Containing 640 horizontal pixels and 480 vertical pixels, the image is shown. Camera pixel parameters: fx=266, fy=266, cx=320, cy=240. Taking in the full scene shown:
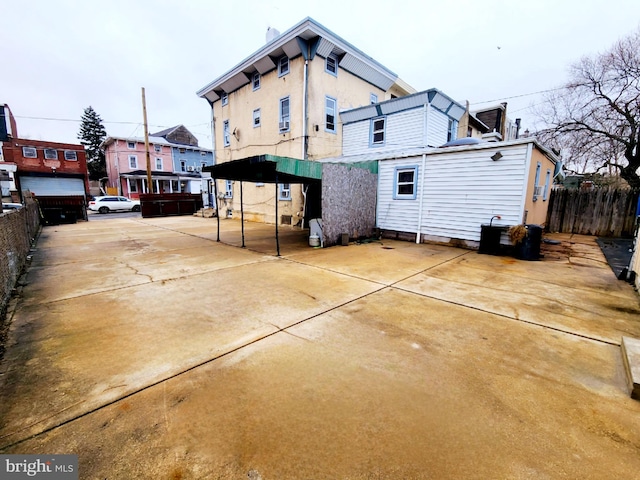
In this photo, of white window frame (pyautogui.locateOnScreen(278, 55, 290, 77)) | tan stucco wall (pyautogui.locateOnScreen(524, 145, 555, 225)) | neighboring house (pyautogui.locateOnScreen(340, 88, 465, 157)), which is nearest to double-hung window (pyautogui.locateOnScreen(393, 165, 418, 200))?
neighboring house (pyautogui.locateOnScreen(340, 88, 465, 157))

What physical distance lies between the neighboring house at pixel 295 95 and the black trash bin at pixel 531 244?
8.69 meters

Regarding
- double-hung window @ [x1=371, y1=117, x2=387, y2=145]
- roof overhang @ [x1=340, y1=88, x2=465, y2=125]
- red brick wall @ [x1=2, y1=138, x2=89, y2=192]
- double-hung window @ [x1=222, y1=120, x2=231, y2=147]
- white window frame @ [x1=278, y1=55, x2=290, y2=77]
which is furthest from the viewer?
red brick wall @ [x1=2, y1=138, x2=89, y2=192]

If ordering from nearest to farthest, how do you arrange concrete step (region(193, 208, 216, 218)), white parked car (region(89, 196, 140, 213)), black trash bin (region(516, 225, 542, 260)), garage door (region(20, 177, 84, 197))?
black trash bin (region(516, 225, 542, 260)) < concrete step (region(193, 208, 216, 218)) < white parked car (region(89, 196, 140, 213)) < garage door (region(20, 177, 84, 197))

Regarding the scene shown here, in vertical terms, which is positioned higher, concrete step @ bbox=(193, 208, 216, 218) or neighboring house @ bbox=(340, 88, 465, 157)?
neighboring house @ bbox=(340, 88, 465, 157)

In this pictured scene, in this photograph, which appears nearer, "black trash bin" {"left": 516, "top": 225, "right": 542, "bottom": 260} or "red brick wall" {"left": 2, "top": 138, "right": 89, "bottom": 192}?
"black trash bin" {"left": 516, "top": 225, "right": 542, "bottom": 260}

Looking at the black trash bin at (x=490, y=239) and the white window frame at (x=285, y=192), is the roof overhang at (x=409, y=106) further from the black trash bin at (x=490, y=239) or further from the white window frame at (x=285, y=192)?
the black trash bin at (x=490, y=239)

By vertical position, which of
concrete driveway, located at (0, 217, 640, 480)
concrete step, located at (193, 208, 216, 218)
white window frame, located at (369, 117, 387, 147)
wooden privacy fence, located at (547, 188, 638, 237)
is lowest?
concrete driveway, located at (0, 217, 640, 480)

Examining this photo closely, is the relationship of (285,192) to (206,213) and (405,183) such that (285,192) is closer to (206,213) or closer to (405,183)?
(405,183)

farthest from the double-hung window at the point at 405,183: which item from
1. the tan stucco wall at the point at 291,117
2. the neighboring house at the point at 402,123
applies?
the tan stucco wall at the point at 291,117

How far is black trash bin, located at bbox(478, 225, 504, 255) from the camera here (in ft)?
24.1

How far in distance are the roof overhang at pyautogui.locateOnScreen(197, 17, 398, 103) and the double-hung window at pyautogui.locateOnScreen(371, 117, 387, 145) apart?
3.24m

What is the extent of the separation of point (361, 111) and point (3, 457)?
13645mm

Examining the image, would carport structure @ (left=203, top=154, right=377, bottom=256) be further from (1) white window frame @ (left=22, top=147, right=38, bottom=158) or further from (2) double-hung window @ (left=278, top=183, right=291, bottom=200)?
(1) white window frame @ (left=22, top=147, right=38, bottom=158)

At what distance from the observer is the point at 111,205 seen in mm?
22031
